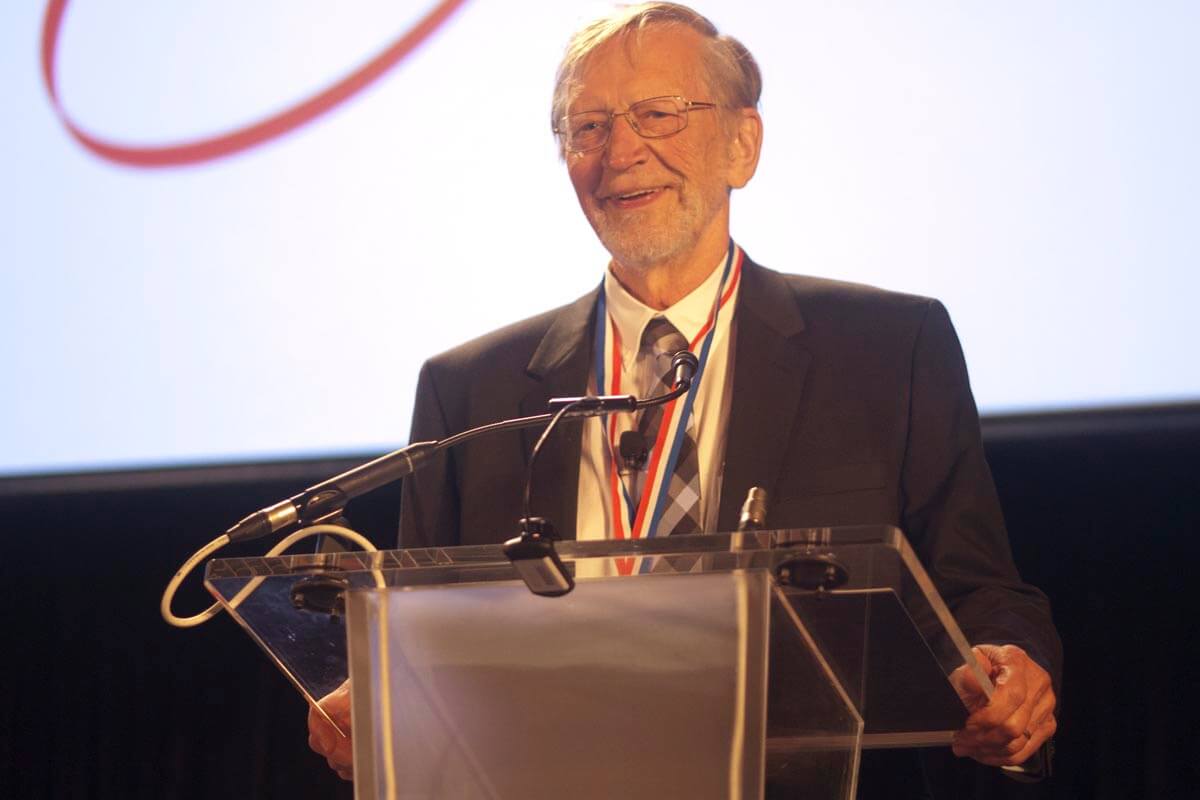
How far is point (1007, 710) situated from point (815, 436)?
63 cm

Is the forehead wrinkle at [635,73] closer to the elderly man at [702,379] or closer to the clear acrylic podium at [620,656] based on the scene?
the elderly man at [702,379]

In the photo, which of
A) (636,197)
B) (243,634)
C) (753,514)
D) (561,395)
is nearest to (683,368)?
(753,514)

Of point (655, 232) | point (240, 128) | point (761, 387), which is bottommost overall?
point (761, 387)

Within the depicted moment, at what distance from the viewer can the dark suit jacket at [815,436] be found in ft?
6.54

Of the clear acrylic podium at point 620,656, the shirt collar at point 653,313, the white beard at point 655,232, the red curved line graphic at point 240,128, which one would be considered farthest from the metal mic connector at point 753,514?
the red curved line graphic at point 240,128

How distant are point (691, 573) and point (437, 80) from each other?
214 cm

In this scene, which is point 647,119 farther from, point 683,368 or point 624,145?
point 683,368

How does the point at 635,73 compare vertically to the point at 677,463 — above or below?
above

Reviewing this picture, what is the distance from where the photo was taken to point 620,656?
48.0 inches

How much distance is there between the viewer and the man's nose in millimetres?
2320

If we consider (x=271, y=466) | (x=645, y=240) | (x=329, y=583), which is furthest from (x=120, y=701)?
(x=329, y=583)

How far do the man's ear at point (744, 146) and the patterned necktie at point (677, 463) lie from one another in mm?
392

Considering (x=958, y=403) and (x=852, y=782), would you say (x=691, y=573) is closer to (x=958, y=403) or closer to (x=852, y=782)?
(x=852, y=782)

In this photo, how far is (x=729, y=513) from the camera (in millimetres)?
1989
